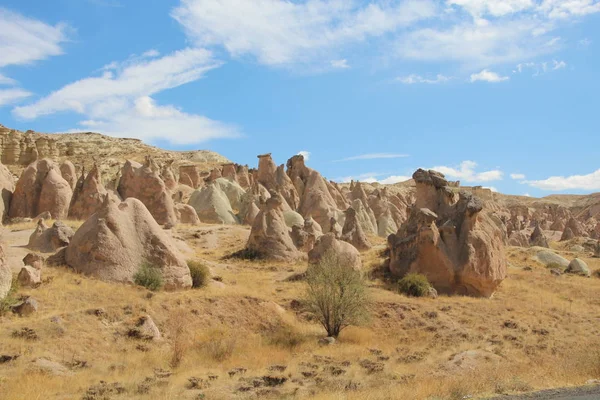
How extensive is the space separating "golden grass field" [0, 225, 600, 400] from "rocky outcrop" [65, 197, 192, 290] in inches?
21.5

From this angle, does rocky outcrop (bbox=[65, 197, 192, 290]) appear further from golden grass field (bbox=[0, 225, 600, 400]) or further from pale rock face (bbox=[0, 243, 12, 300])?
pale rock face (bbox=[0, 243, 12, 300])

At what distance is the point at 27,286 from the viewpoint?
623 inches

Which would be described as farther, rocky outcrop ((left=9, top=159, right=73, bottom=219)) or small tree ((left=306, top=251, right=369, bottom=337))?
rocky outcrop ((left=9, top=159, right=73, bottom=219))

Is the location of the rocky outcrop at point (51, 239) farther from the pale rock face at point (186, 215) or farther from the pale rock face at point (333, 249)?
the pale rock face at point (186, 215)

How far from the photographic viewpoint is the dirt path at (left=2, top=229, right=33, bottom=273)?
1742 cm

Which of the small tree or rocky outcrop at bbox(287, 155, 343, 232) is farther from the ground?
rocky outcrop at bbox(287, 155, 343, 232)

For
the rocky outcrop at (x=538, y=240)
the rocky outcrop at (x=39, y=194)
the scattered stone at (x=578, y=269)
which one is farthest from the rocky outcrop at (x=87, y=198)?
the rocky outcrop at (x=538, y=240)

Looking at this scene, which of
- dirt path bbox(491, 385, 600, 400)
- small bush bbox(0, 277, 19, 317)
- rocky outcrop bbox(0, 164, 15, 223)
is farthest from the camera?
rocky outcrop bbox(0, 164, 15, 223)

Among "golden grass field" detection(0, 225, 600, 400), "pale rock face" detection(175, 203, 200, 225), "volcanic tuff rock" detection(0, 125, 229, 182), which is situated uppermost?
"volcanic tuff rock" detection(0, 125, 229, 182)

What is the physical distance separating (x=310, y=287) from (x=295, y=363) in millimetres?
4933

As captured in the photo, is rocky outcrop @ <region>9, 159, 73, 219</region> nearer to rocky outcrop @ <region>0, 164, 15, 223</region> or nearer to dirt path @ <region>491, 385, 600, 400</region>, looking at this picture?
rocky outcrop @ <region>0, 164, 15, 223</region>

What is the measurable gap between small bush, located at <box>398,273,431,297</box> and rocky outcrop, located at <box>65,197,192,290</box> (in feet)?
29.5

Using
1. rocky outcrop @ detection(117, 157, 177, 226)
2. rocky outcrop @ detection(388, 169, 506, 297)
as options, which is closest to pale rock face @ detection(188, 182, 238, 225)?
rocky outcrop @ detection(117, 157, 177, 226)

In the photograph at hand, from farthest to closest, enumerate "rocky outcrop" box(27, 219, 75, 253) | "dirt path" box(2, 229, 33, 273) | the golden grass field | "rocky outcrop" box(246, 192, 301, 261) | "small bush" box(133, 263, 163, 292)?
1. "rocky outcrop" box(246, 192, 301, 261)
2. "rocky outcrop" box(27, 219, 75, 253)
3. "dirt path" box(2, 229, 33, 273)
4. "small bush" box(133, 263, 163, 292)
5. the golden grass field
